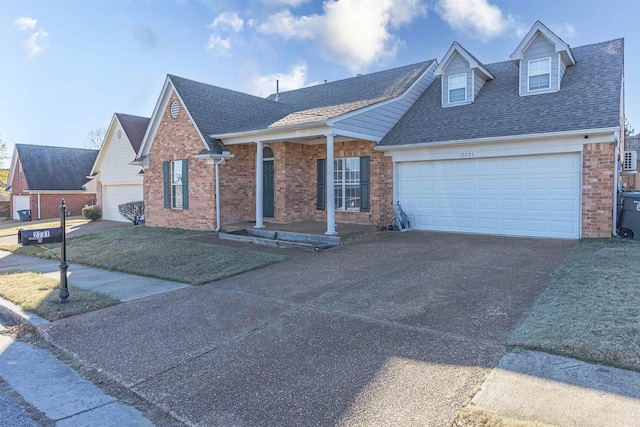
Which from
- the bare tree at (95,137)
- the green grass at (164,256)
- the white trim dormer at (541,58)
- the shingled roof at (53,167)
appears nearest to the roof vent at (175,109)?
the green grass at (164,256)

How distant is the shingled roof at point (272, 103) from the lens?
1416 centimetres

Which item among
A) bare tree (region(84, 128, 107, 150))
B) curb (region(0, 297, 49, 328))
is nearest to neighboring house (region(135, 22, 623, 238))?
curb (region(0, 297, 49, 328))

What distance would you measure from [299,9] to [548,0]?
8.59 m

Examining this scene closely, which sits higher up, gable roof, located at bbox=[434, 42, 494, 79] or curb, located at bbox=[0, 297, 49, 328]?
gable roof, located at bbox=[434, 42, 494, 79]

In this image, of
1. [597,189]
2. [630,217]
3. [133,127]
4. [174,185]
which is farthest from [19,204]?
[630,217]

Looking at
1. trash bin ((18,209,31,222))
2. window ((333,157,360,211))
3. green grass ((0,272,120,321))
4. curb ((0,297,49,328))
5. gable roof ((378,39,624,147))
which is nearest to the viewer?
curb ((0,297,49,328))

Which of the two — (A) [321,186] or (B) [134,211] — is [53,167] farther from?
(A) [321,186]

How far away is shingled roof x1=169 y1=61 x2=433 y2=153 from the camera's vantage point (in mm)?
14164

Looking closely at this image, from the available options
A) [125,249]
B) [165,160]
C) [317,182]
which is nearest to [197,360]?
[125,249]

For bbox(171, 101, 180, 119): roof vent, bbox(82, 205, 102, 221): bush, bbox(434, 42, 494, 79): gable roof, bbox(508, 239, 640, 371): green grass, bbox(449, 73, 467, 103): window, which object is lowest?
bbox(508, 239, 640, 371): green grass

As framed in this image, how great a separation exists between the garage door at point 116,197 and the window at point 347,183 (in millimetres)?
12011

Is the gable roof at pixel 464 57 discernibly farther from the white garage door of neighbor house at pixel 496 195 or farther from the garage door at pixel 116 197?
the garage door at pixel 116 197

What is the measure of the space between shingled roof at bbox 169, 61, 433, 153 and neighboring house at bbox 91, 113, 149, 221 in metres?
7.55

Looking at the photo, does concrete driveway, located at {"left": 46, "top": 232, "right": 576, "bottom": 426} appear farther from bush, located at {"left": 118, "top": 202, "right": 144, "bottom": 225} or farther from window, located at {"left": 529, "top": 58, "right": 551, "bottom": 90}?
bush, located at {"left": 118, "top": 202, "right": 144, "bottom": 225}
